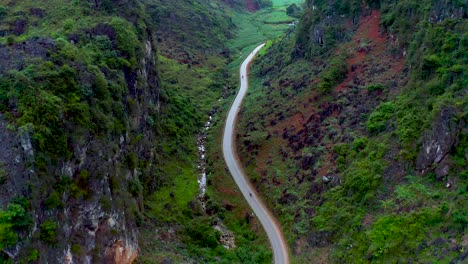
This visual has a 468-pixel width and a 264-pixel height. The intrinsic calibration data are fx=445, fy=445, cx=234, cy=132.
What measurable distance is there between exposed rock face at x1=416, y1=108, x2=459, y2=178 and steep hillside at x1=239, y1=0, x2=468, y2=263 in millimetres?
107

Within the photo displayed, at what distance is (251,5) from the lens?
557 ft

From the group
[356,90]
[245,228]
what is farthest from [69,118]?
[356,90]

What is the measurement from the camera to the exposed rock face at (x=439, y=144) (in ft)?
144

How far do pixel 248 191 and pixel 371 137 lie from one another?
17982 mm

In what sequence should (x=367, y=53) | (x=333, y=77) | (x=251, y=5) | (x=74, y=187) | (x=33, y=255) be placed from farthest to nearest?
1. (x=251, y=5)
2. (x=333, y=77)
3. (x=367, y=53)
4. (x=74, y=187)
5. (x=33, y=255)

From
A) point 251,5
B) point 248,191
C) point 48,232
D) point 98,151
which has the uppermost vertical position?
point 98,151

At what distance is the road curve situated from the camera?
51.3m

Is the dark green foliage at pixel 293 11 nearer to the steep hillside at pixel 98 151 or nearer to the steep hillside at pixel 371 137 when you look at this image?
the steep hillside at pixel 371 137

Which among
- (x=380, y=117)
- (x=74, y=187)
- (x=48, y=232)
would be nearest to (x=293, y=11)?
(x=380, y=117)

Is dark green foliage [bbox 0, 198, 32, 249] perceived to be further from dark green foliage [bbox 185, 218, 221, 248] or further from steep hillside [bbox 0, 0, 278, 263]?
dark green foliage [bbox 185, 218, 221, 248]

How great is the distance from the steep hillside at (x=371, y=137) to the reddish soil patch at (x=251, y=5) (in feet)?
302

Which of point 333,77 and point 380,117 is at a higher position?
point 333,77

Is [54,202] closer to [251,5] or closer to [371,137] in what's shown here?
[371,137]

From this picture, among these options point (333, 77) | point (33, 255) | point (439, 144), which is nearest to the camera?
point (33, 255)
